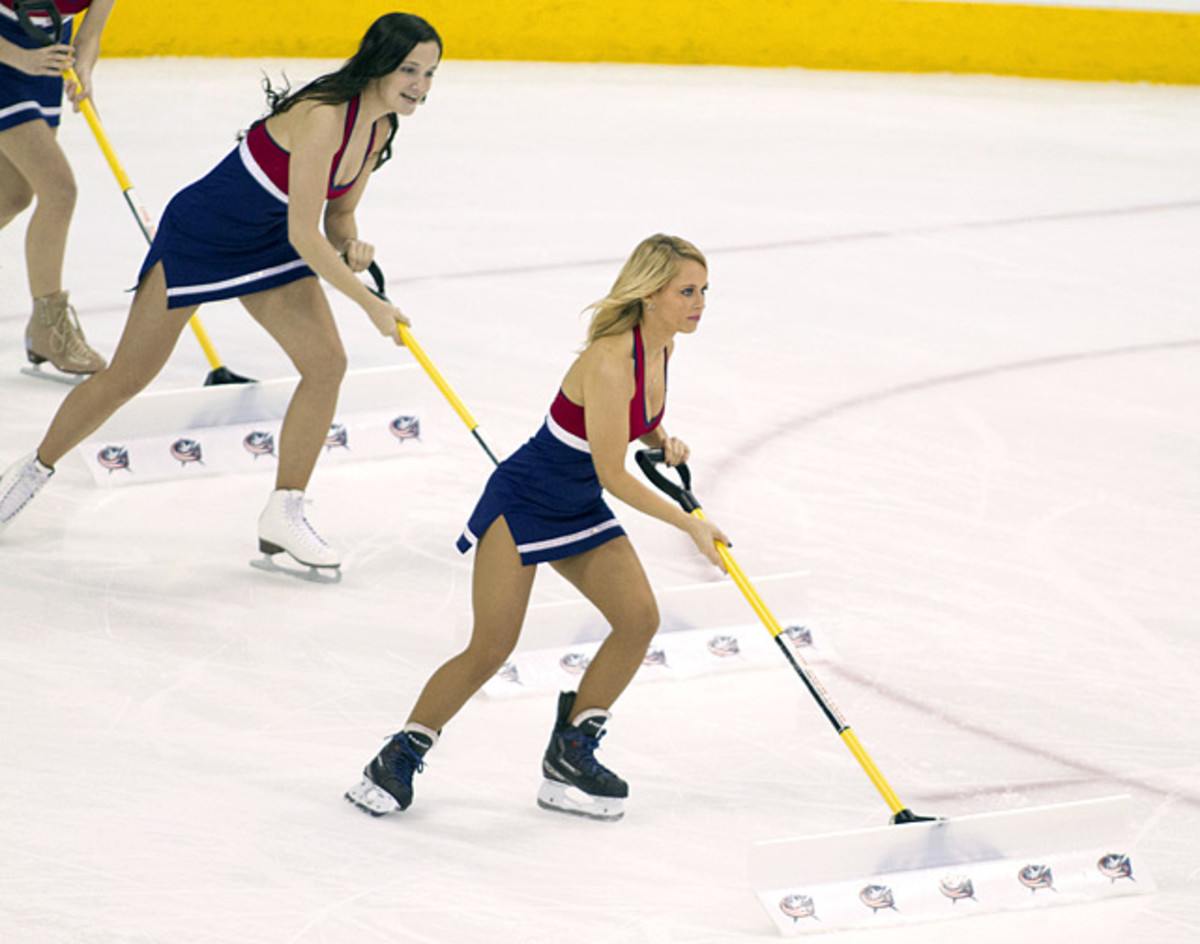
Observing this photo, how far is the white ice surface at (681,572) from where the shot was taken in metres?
2.62

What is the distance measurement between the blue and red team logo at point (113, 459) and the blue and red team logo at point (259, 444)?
0.26 meters

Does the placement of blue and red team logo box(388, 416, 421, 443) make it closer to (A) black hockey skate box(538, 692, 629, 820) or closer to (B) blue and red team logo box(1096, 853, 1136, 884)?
(A) black hockey skate box(538, 692, 629, 820)

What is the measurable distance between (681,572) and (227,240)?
42.8 inches

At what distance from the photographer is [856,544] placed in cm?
389

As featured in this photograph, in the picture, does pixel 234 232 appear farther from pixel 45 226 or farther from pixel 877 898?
pixel 877 898

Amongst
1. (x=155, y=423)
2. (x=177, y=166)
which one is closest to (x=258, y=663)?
(x=155, y=423)

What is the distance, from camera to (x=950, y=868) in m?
2.55

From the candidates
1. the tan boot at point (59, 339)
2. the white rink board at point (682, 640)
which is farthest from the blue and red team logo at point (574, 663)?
the tan boot at point (59, 339)

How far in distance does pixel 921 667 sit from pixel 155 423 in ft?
5.97

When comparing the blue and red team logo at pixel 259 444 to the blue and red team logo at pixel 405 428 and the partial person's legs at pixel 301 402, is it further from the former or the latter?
the partial person's legs at pixel 301 402

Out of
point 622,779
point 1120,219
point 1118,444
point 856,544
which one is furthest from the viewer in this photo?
point 1120,219

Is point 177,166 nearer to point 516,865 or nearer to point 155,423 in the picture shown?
point 155,423

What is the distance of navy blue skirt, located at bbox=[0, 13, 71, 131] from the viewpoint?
420 centimetres

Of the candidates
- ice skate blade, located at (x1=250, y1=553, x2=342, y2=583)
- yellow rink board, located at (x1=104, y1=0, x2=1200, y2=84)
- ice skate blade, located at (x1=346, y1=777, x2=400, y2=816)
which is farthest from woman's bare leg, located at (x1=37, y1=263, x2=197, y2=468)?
yellow rink board, located at (x1=104, y1=0, x2=1200, y2=84)
